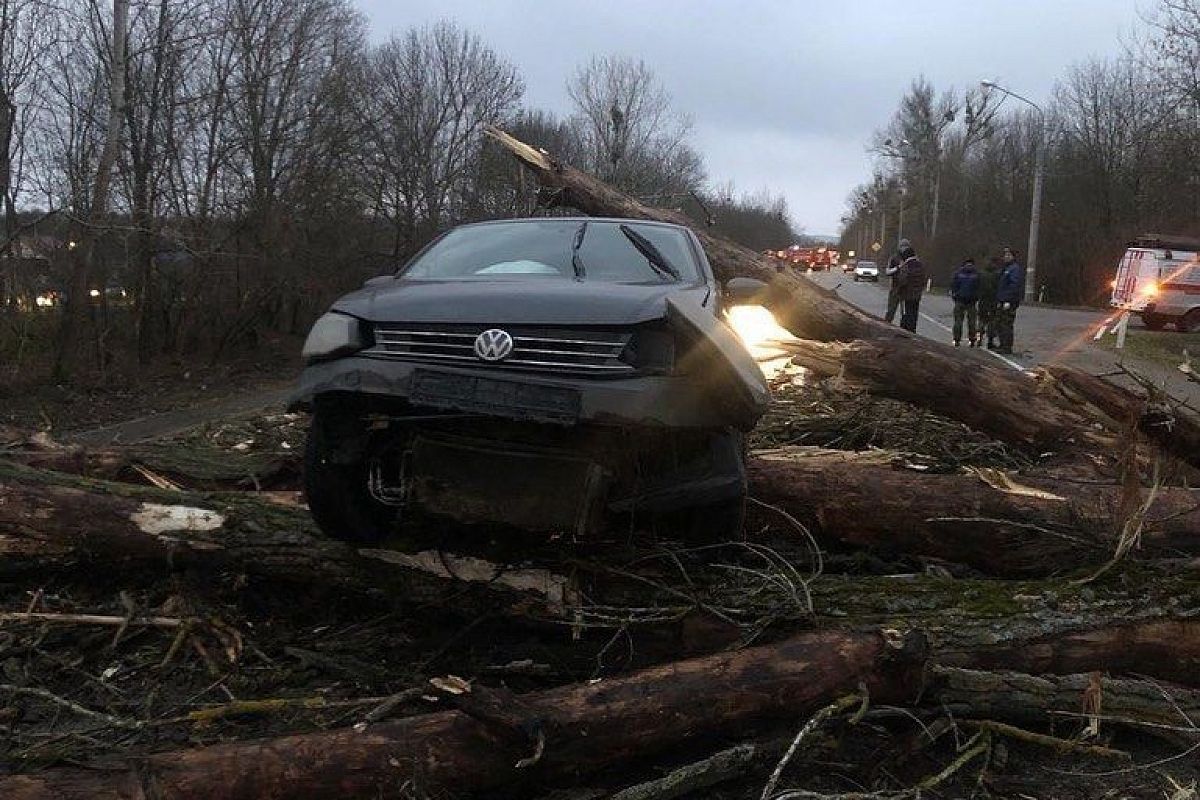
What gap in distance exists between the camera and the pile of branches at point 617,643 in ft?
9.66

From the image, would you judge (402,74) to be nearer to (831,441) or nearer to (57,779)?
(831,441)

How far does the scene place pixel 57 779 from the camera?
8.76ft

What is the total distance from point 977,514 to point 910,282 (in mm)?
14627

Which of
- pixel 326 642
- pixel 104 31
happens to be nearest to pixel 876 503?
pixel 326 642

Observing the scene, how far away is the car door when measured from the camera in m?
3.46

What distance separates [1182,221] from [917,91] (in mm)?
46063

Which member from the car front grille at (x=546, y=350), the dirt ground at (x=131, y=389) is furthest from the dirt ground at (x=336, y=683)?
the dirt ground at (x=131, y=389)

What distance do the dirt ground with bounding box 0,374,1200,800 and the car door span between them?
83cm

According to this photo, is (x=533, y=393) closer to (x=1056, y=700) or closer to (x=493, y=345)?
(x=493, y=345)

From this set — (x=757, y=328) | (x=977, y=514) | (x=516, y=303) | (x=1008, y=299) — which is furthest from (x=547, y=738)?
(x=1008, y=299)

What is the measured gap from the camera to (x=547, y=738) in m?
2.86

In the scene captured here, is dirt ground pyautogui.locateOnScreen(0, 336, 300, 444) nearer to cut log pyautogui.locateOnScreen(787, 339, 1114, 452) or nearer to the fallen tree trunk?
the fallen tree trunk

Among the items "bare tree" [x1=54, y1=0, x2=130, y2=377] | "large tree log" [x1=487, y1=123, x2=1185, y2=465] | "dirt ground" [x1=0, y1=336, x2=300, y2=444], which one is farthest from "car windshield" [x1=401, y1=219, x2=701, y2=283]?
"bare tree" [x1=54, y1=0, x2=130, y2=377]

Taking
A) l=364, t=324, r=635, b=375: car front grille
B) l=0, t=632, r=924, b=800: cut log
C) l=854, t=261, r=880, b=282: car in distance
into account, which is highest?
l=854, t=261, r=880, b=282: car in distance
